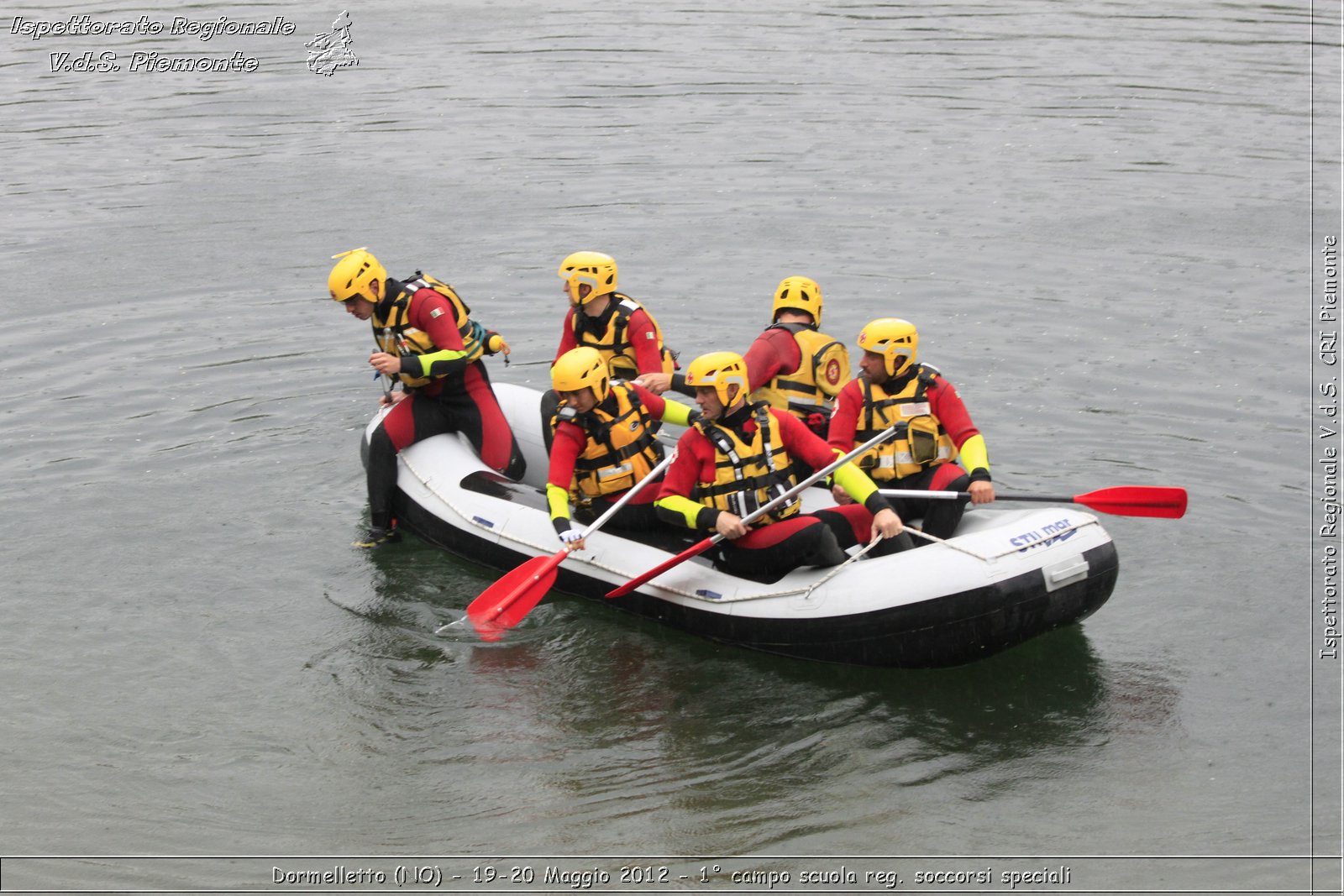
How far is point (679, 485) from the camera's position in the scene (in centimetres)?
755

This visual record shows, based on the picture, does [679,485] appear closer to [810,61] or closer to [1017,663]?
[1017,663]

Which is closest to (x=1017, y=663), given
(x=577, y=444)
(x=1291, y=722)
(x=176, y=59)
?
(x=1291, y=722)

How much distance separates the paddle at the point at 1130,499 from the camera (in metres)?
7.49

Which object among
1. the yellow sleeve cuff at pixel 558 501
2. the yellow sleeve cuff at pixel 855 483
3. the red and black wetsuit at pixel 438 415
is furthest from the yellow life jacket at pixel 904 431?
the red and black wetsuit at pixel 438 415

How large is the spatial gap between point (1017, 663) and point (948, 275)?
6035 millimetres

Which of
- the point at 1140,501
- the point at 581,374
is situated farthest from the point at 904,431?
the point at 581,374

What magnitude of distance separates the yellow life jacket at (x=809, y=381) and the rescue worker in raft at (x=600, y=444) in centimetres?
65

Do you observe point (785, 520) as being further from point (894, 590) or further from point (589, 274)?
point (589, 274)

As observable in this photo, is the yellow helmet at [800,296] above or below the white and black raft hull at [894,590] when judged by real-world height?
above

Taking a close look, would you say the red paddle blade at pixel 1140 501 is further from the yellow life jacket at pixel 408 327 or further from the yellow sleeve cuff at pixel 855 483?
the yellow life jacket at pixel 408 327

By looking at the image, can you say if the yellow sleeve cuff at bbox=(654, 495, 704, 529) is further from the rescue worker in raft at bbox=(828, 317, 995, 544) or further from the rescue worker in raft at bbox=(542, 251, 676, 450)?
the rescue worker in raft at bbox=(542, 251, 676, 450)

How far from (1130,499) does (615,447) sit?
2.70m

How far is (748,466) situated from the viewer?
292 inches

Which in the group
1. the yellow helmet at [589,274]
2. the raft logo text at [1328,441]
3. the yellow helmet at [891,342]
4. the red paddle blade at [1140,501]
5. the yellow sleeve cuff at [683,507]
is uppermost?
the yellow helmet at [589,274]
